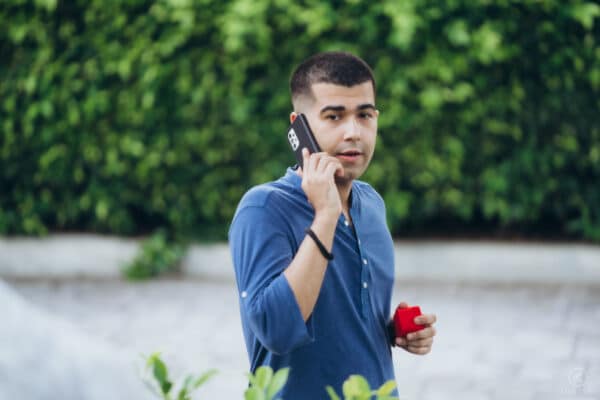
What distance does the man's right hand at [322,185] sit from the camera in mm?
2012

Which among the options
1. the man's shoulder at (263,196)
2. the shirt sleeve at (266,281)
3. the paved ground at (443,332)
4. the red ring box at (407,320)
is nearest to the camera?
the shirt sleeve at (266,281)

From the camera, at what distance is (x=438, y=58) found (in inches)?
253

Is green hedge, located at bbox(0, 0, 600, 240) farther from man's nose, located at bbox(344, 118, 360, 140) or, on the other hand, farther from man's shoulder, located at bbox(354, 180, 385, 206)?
man's nose, located at bbox(344, 118, 360, 140)

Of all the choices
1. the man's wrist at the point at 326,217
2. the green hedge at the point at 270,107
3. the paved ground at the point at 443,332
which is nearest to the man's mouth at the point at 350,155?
the man's wrist at the point at 326,217

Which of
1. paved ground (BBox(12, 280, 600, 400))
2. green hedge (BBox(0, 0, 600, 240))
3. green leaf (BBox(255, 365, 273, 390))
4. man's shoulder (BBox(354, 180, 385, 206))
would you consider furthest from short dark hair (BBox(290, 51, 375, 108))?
green hedge (BBox(0, 0, 600, 240))

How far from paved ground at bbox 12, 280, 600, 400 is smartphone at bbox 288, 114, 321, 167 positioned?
2643 mm

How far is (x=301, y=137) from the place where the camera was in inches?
87.5

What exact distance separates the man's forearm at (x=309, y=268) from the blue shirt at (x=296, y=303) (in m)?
0.02

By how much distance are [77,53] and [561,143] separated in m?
3.91

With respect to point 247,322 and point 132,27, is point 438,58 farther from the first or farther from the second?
point 247,322

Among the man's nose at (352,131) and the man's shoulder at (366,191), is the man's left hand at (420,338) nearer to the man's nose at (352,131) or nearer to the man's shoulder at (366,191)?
the man's shoulder at (366,191)

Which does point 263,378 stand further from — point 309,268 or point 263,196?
point 263,196

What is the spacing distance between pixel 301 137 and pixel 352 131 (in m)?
0.13

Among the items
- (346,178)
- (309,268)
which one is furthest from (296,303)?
(346,178)
